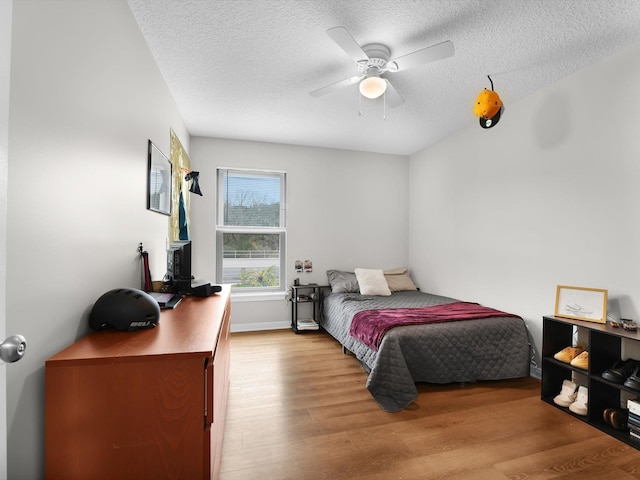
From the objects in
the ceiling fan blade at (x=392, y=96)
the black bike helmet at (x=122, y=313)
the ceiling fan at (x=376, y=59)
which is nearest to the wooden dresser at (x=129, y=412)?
the black bike helmet at (x=122, y=313)

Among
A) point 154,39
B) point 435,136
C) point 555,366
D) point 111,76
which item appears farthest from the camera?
point 435,136

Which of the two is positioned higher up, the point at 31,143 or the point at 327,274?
the point at 31,143

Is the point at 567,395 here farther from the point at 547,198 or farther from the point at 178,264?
the point at 178,264

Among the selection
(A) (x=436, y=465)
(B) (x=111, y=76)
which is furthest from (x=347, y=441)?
(B) (x=111, y=76)

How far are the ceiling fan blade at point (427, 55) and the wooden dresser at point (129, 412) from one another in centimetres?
207

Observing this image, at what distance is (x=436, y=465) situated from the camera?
1683mm

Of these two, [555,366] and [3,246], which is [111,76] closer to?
[3,246]

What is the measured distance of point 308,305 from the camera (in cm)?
440

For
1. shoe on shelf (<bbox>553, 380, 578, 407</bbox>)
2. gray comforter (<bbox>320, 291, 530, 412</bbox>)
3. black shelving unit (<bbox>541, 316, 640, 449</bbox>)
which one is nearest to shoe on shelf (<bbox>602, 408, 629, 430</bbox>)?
black shelving unit (<bbox>541, 316, 640, 449</bbox>)

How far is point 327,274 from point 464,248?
6.14 feet

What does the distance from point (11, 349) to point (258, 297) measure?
362 cm

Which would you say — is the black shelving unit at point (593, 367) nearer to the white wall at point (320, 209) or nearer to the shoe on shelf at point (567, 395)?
the shoe on shelf at point (567, 395)

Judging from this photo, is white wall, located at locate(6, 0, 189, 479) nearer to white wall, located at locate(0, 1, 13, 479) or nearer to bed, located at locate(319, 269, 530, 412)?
white wall, located at locate(0, 1, 13, 479)

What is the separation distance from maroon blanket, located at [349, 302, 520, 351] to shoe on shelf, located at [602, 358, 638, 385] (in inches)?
33.0
